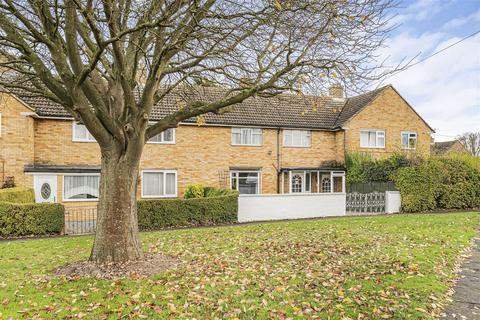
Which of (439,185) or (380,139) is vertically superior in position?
(380,139)

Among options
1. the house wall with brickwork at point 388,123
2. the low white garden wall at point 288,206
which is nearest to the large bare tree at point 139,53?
the low white garden wall at point 288,206

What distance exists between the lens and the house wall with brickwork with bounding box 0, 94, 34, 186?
17.5 m

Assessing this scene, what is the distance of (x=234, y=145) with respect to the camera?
22.2 metres

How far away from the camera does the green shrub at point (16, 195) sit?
533 inches

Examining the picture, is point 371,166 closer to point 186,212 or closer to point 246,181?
point 246,181

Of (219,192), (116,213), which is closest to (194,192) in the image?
(219,192)

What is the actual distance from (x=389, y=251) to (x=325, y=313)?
13.3 feet

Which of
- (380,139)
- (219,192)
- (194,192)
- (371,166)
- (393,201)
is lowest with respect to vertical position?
(393,201)

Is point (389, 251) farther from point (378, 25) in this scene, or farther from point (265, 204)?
point (265, 204)

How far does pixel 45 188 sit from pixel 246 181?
1063 cm

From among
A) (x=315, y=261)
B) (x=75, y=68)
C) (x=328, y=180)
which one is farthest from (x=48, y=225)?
(x=328, y=180)

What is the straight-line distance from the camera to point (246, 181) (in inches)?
886

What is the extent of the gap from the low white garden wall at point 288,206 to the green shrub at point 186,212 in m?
0.80

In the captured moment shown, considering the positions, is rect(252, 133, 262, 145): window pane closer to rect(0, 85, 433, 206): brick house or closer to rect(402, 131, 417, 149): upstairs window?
rect(0, 85, 433, 206): brick house
